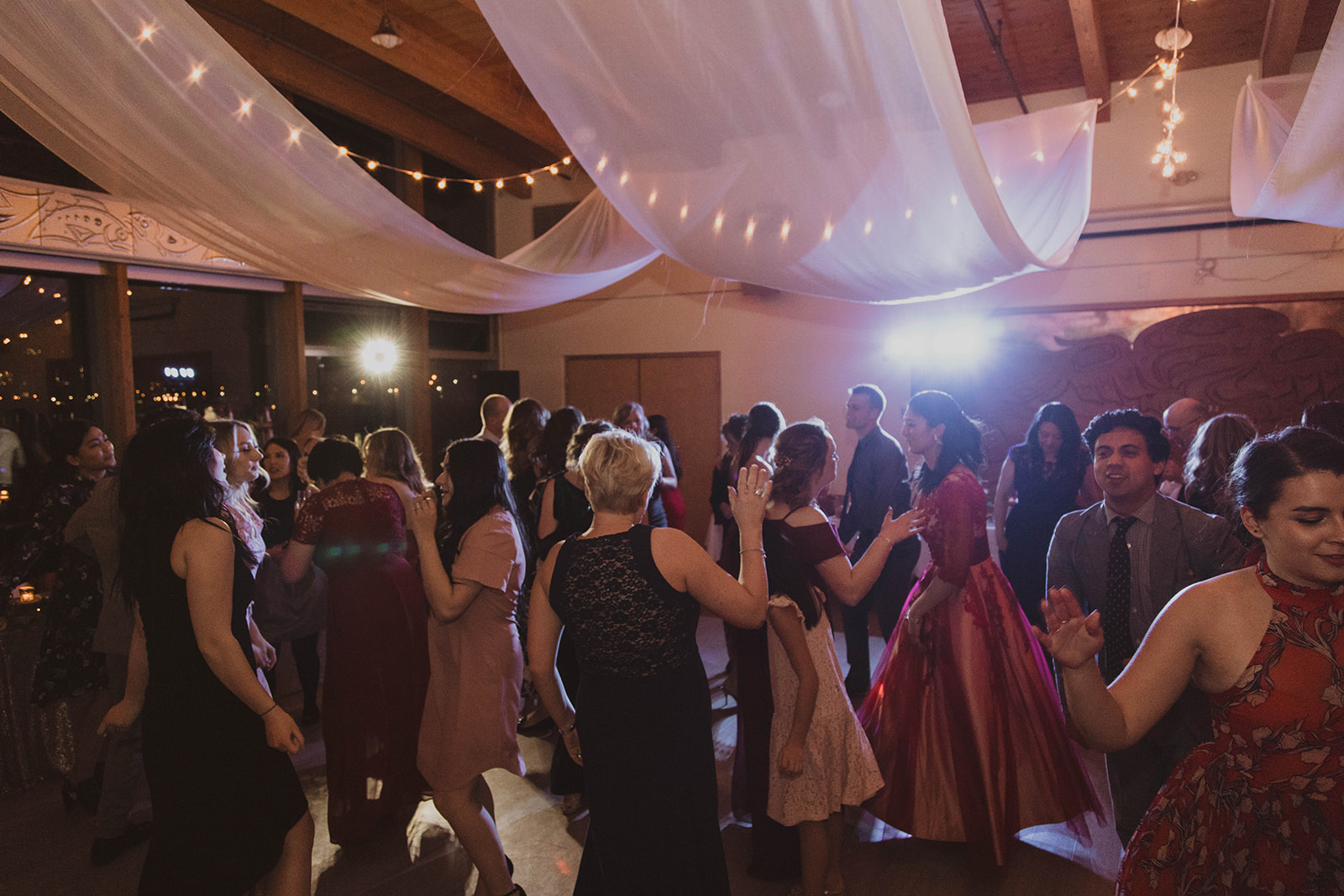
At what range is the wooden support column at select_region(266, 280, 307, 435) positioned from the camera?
5840mm

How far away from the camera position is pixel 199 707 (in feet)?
5.96

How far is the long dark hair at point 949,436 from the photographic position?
2670mm

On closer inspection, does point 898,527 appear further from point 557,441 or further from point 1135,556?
point 557,441

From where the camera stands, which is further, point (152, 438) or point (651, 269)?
point (651, 269)

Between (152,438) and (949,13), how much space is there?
4326mm

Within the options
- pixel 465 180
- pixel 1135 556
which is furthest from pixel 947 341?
pixel 1135 556

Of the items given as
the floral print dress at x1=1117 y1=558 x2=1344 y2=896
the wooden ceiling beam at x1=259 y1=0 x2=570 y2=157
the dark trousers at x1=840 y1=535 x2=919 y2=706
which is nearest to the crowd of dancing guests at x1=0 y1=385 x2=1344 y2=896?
the floral print dress at x1=1117 y1=558 x2=1344 y2=896

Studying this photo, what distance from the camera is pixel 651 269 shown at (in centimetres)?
671

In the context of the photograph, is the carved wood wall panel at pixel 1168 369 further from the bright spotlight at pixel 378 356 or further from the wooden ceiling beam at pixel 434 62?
the bright spotlight at pixel 378 356

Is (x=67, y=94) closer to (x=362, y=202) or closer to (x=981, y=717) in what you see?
(x=362, y=202)

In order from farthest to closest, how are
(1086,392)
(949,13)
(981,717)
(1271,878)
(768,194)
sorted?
(1086,392) < (949,13) < (981,717) < (768,194) < (1271,878)

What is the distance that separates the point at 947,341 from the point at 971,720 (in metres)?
3.65

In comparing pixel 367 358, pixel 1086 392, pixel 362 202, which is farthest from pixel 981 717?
pixel 367 358

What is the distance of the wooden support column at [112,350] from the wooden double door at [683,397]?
3.50 metres
